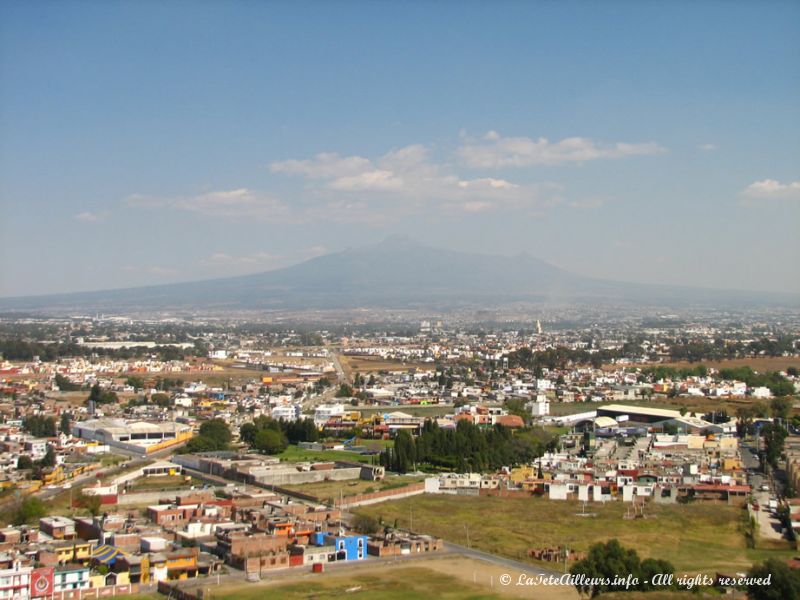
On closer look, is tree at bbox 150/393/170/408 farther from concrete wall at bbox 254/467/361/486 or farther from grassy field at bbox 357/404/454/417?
concrete wall at bbox 254/467/361/486

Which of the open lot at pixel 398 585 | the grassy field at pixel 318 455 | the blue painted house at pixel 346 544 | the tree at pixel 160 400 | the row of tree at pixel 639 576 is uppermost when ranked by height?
the row of tree at pixel 639 576

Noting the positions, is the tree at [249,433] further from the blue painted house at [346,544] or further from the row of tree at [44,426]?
the blue painted house at [346,544]

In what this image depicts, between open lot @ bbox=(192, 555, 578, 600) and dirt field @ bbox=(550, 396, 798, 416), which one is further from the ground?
open lot @ bbox=(192, 555, 578, 600)

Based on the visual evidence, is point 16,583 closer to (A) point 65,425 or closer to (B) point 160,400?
(A) point 65,425

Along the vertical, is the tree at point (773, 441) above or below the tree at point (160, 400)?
above

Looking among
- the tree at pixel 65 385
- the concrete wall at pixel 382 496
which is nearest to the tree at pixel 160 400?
the tree at pixel 65 385

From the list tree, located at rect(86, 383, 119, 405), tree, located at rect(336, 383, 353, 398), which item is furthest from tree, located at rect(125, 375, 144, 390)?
tree, located at rect(336, 383, 353, 398)
